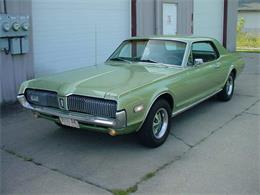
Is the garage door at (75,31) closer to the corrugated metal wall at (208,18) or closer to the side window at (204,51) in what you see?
the side window at (204,51)

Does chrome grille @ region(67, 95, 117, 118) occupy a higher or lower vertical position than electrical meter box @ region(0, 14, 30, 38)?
lower

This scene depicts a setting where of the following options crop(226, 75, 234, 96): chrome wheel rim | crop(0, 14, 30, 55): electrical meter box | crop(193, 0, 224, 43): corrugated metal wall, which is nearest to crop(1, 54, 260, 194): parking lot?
crop(226, 75, 234, 96): chrome wheel rim

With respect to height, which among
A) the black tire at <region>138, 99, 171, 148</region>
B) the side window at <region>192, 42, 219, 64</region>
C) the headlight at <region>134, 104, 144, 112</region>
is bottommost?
the black tire at <region>138, 99, 171, 148</region>

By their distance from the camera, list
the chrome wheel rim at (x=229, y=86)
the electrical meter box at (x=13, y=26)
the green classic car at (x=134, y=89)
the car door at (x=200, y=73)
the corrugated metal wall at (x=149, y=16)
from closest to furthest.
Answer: the green classic car at (x=134, y=89), the car door at (x=200, y=73), the electrical meter box at (x=13, y=26), the chrome wheel rim at (x=229, y=86), the corrugated metal wall at (x=149, y=16)

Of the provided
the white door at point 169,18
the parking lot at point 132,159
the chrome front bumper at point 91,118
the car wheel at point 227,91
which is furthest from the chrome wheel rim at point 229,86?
the white door at point 169,18

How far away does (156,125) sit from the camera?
5137 millimetres

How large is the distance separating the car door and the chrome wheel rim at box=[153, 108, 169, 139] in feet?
1.65

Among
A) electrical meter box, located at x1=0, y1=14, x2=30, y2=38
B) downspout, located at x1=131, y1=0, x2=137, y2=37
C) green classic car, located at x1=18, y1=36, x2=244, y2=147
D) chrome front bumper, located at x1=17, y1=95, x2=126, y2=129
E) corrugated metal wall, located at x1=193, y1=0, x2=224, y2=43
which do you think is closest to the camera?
chrome front bumper, located at x1=17, y1=95, x2=126, y2=129

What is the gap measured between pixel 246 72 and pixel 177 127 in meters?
6.22

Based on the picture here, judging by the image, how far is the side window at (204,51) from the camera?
21.8 feet

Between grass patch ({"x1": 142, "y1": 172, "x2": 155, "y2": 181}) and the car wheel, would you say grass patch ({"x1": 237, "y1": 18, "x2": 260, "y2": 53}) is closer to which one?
the car wheel

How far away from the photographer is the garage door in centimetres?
838

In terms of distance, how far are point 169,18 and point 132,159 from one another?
8.96 m

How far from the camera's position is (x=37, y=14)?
8.19 metres
